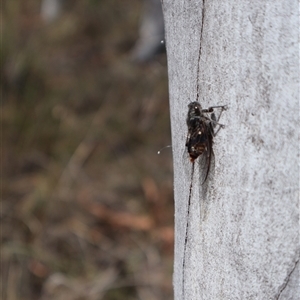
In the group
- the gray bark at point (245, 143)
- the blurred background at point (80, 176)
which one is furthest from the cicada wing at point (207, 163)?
the blurred background at point (80, 176)

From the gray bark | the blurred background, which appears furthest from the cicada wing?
the blurred background

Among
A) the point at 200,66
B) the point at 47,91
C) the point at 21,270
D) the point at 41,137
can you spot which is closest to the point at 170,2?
the point at 200,66

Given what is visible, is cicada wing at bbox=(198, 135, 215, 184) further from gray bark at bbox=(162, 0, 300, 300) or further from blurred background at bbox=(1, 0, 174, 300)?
blurred background at bbox=(1, 0, 174, 300)

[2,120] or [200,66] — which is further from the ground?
[200,66]

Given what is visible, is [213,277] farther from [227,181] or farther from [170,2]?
[170,2]

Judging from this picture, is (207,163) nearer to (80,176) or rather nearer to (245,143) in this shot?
(245,143)

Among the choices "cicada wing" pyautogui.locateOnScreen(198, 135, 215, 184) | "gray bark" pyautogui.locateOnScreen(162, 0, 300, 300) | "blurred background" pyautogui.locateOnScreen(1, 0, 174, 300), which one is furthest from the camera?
"blurred background" pyautogui.locateOnScreen(1, 0, 174, 300)
